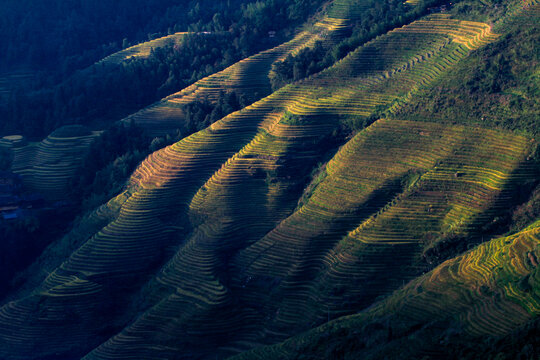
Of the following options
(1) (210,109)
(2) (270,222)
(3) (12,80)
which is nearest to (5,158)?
(1) (210,109)

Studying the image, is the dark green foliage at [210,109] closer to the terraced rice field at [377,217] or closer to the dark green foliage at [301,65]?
the dark green foliage at [301,65]

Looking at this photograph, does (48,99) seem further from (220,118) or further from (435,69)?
(435,69)

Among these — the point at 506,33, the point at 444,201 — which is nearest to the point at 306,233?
the point at 444,201

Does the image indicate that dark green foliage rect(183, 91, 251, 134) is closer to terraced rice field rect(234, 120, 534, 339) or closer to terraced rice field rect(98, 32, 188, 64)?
terraced rice field rect(234, 120, 534, 339)

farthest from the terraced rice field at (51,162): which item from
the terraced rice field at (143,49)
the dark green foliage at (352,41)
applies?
the dark green foliage at (352,41)

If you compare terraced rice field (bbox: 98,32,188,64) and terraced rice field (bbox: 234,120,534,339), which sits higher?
terraced rice field (bbox: 98,32,188,64)

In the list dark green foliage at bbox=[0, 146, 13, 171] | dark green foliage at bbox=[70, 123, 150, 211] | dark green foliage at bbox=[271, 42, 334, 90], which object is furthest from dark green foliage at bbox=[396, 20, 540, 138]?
dark green foliage at bbox=[0, 146, 13, 171]

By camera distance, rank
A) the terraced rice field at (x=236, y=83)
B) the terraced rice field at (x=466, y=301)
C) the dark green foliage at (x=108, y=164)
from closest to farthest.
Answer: the terraced rice field at (x=466, y=301) < the dark green foliage at (x=108, y=164) < the terraced rice field at (x=236, y=83)
